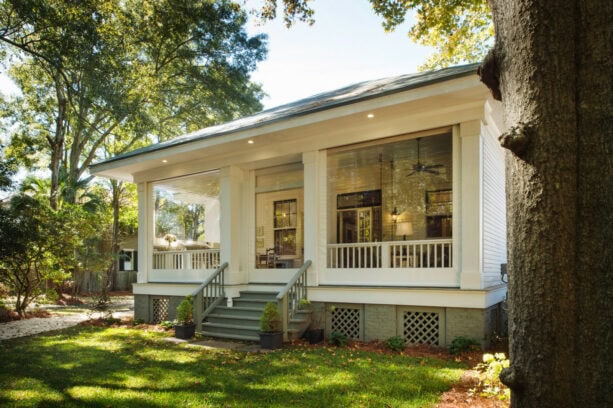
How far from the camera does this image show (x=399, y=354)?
712cm

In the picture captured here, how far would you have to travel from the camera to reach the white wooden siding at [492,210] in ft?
26.1

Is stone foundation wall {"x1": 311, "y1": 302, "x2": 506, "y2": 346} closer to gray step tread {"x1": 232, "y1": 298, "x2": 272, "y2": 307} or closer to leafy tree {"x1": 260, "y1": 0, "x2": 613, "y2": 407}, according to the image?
gray step tread {"x1": 232, "y1": 298, "x2": 272, "y2": 307}

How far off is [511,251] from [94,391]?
504 cm

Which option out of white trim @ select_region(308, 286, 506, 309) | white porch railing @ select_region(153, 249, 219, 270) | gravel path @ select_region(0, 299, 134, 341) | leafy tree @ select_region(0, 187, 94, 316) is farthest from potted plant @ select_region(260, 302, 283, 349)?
leafy tree @ select_region(0, 187, 94, 316)

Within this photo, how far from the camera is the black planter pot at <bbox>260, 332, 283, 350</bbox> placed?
25.2 ft

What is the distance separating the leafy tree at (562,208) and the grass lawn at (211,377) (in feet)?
9.37

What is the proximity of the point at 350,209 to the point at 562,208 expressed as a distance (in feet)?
33.3

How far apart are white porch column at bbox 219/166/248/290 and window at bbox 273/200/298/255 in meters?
1.97

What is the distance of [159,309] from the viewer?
1165cm

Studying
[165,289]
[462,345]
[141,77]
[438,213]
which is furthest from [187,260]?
[141,77]

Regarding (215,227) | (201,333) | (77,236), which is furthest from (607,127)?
(77,236)

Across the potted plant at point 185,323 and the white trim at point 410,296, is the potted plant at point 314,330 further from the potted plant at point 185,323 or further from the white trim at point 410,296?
the potted plant at point 185,323

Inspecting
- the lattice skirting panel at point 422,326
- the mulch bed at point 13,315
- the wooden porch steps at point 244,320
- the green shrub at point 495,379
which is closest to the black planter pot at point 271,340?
Answer: the wooden porch steps at point 244,320

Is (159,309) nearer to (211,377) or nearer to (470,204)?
(211,377)
